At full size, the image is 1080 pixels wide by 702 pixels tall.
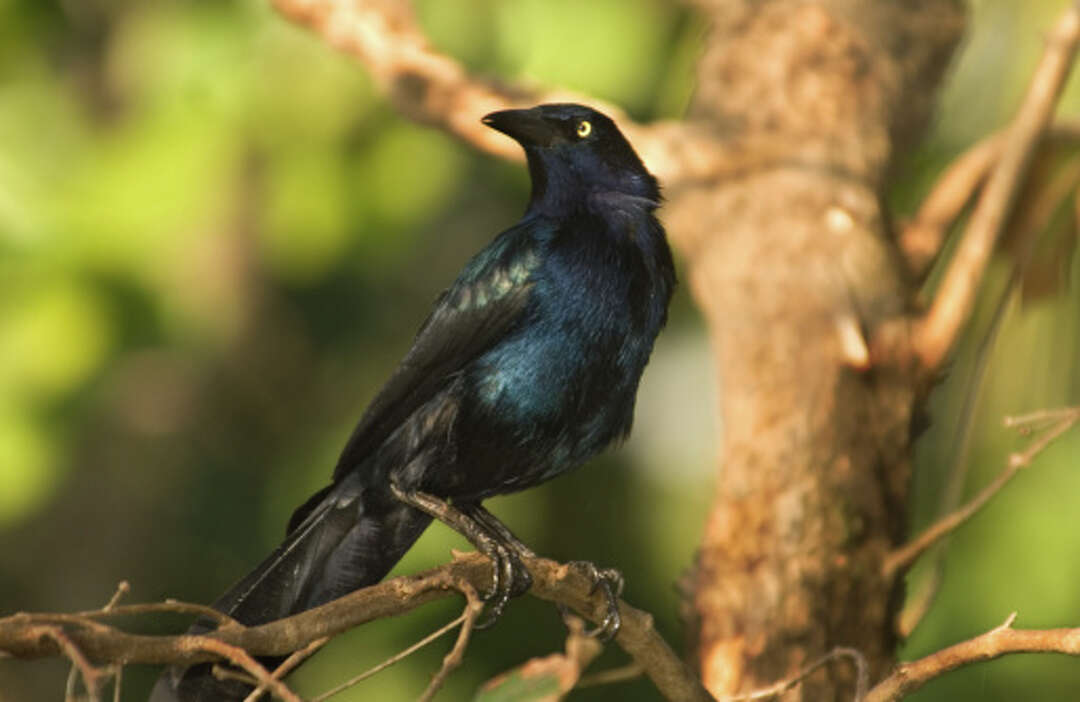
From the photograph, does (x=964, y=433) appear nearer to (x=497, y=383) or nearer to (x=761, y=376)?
(x=761, y=376)

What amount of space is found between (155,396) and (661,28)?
9.92ft

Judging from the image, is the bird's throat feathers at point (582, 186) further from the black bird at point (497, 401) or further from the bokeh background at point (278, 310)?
the bokeh background at point (278, 310)

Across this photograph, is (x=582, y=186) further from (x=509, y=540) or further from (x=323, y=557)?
(x=323, y=557)

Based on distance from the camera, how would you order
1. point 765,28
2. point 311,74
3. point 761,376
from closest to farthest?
point 761,376 → point 765,28 → point 311,74

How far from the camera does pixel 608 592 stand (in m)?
3.88

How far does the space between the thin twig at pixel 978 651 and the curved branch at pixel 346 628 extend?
0.43 m

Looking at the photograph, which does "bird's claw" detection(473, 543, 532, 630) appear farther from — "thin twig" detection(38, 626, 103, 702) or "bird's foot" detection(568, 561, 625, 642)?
"thin twig" detection(38, 626, 103, 702)

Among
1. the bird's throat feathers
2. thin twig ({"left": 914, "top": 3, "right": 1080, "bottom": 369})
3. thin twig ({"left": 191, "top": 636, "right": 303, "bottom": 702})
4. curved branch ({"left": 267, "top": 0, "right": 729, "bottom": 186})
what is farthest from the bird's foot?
curved branch ({"left": 267, "top": 0, "right": 729, "bottom": 186})

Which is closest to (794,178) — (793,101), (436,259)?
(793,101)

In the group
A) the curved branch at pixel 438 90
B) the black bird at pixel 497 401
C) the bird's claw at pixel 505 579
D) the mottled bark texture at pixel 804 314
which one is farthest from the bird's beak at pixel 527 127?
the bird's claw at pixel 505 579

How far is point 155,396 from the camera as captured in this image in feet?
27.2

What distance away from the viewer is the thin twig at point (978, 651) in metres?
3.05

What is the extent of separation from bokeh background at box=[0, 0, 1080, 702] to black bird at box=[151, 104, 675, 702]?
5.04ft

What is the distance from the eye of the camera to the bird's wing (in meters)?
4.20
